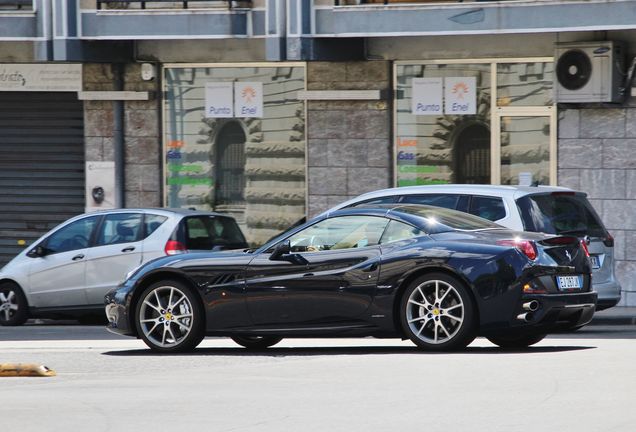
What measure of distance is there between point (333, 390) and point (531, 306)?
9.24ft

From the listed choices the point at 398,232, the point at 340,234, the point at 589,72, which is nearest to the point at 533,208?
the point at 398,232

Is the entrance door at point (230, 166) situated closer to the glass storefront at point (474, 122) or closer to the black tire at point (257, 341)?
the glass storefront at point (474, 122)

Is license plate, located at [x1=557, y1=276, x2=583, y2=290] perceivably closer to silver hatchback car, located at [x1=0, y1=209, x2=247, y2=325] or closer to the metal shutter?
silver hatchback car, located at [x1=0, y1=209, x2=247, y2=325]

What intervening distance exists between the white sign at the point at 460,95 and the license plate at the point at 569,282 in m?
10.1

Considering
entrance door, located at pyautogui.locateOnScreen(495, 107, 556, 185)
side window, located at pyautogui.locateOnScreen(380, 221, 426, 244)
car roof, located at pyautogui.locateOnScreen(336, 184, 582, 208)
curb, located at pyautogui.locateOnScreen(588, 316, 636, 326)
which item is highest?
entrance door, located at pyautogui.locateOnScreen(495, 107, 556, 185)

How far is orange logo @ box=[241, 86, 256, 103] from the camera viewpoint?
24.3m

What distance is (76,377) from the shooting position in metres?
12.0

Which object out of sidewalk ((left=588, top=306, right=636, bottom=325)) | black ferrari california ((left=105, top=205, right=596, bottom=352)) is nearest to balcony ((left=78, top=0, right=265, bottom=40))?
sidewalk ((left=588, top=306, right=636, bottom=325))

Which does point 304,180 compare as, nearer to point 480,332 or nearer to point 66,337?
point 66,337

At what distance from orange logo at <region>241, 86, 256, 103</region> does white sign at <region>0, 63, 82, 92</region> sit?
110 inches

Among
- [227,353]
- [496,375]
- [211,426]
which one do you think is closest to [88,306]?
[227,353]

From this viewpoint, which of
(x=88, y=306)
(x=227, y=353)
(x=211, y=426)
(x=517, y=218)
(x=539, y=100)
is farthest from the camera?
(x=539, y=100)

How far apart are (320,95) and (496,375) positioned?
13176 mm

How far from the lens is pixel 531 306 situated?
41.3 ft
